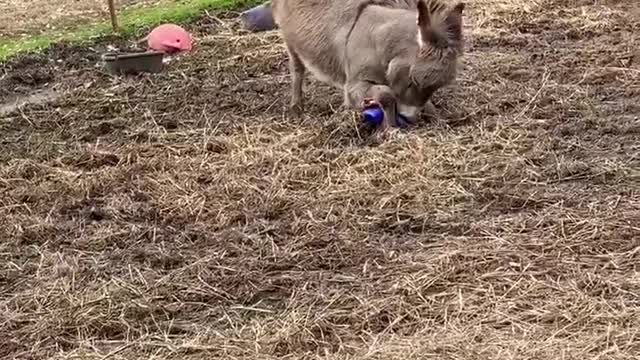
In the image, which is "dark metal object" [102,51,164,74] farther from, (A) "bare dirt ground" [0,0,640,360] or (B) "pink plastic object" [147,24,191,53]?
(B) "pink plastic object" [147,24,191,53]

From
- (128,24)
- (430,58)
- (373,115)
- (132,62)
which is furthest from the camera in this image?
(128,24)

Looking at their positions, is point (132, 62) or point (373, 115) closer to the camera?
point (373, 115)

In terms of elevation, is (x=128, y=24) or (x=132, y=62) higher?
(x=132, y=62)

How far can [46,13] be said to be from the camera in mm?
12289

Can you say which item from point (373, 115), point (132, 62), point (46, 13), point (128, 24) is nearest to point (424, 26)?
point (373, 115)

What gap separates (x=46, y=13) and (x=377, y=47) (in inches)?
246

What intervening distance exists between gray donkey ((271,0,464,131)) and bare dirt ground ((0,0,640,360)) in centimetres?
24

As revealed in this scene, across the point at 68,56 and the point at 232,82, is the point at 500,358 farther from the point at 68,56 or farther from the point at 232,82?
the point at 68,56

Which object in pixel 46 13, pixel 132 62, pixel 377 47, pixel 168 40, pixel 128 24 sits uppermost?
pixel 377 47

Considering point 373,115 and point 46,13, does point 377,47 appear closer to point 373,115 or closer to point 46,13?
point 373,115

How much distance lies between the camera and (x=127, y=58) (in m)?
8.85

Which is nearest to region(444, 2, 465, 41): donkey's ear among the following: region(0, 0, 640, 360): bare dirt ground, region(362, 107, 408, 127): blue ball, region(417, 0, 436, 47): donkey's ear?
region(417, 0, 436, 47): donkey's ear

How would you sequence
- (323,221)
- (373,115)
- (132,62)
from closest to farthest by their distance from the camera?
(323,221), (373,115), (132,62)

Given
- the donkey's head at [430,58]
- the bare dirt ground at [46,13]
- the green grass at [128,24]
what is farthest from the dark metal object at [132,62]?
the bare dirt ground at [46,13]
